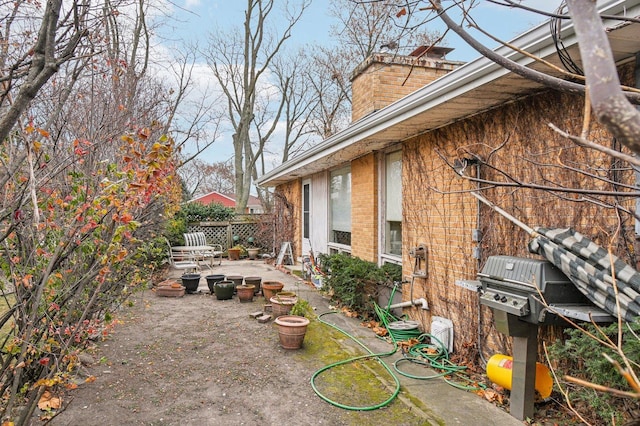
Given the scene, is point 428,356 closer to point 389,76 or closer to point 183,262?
point 389,76

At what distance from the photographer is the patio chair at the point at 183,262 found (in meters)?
9.90

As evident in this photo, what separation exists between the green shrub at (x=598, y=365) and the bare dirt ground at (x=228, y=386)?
0.62 meters

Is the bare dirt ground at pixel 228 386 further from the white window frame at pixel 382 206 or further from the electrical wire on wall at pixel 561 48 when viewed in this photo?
the electrical wire on wall at pixel 561 48

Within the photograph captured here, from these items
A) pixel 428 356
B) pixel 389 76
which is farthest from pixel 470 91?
pixel 389 76

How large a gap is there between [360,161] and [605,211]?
14.8 feet

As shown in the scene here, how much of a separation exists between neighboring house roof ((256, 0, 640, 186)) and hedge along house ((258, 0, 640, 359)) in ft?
0.04

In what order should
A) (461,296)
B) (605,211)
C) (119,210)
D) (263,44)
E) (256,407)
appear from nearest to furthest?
1. (119,210)
2. (605,211)
3. (256,407)
4. (461,296)
5. (263,44)

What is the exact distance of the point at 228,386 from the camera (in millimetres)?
3977

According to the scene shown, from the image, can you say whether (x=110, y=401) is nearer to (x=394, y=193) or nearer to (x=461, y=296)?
(x=461, y=296)

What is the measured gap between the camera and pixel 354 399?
371 cm

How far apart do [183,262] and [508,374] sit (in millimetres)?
8747

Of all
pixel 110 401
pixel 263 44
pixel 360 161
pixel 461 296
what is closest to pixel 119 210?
pixel 110 401

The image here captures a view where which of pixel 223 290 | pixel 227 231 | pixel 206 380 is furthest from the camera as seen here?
pixel 227 231

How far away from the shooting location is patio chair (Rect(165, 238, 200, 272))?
32.5 ft
